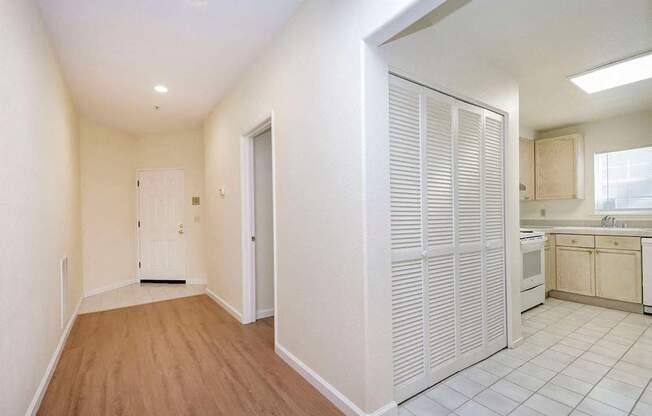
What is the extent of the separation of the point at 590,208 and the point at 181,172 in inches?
252

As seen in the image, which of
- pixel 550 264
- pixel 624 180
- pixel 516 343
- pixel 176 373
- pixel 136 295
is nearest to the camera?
pixel 176 373

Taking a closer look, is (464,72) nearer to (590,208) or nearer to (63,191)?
(590,208)

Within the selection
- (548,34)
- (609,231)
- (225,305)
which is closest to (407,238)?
(548,34)

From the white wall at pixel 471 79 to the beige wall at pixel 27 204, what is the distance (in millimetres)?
2088

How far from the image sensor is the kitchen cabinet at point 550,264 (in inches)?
163

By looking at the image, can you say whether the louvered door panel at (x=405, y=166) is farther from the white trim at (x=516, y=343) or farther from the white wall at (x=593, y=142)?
the white wall at (x=593, y=142)

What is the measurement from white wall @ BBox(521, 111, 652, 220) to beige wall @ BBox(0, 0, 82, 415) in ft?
19.7

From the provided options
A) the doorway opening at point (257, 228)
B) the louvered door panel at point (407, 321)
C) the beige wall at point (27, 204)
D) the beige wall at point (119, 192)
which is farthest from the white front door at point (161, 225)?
the louvered door panel at point (407, 321)

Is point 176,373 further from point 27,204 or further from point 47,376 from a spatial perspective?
point 27,204

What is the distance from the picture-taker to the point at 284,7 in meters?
2.16

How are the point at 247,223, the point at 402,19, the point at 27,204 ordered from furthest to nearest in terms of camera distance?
the point at 247,223 < the point at 27,204 < the point at 402,19

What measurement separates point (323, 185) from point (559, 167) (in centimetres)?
430

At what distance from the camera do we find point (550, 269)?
4.18 meters

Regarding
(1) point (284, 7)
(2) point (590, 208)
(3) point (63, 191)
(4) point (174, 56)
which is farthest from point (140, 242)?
(2) point (590, 208)
